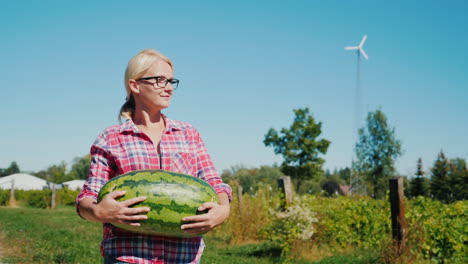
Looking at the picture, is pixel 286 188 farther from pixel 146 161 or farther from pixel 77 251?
pixel 146 161

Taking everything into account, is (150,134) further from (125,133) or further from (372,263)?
(372,263)

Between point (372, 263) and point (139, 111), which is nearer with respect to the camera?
point (139, 111)

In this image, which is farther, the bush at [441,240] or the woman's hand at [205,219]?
the bush at [441,240]

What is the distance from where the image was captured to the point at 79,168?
84.4 m

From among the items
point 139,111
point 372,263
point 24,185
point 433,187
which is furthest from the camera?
point 24,185

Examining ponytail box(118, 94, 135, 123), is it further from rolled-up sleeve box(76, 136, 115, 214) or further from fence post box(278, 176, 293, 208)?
fence post box(278, 176, 293, 208)

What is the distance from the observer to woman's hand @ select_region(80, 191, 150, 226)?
2.08 meters

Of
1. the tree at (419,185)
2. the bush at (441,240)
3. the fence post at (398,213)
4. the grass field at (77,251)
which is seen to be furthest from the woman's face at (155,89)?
the tree at (419,185)

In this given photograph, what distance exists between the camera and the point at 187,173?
254cm

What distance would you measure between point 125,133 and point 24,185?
6593 cm

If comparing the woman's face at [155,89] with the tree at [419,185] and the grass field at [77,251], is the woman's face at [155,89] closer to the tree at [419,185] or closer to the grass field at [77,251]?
the grass field at [77,251]

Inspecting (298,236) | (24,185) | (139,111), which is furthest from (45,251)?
(24,185)

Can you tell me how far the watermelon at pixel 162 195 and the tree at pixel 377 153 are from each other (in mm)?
43149

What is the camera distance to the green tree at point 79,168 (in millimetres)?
81812
